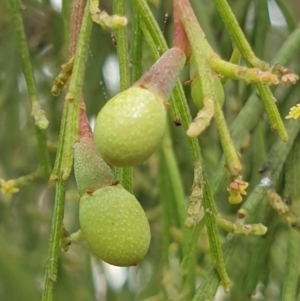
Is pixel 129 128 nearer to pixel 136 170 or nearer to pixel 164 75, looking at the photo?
pixel 164 75

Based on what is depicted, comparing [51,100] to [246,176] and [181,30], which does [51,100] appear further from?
A: [181,30]

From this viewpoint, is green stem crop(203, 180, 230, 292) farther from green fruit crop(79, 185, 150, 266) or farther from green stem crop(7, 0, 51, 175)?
green stem crop(7, 0, 51, 175)

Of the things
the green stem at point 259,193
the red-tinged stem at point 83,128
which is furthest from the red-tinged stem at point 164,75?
the green stem at point 259,193

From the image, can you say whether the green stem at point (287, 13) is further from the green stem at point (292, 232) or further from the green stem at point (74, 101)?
the green stem at point (74, 101)

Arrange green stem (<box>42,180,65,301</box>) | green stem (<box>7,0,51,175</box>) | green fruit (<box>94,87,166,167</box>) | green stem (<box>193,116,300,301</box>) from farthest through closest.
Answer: green stem (<box>7,0,51,175</box>), green stem (<box>193,116,300,301</box>), green stem (<box>42,180,65,301</box>), green fruit (<box>94,87,166,167</box>)

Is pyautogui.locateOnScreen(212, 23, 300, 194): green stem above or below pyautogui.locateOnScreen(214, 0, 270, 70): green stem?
below

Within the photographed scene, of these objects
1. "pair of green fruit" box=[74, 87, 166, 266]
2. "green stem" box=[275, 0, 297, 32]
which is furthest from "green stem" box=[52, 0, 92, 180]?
"green stem" box=[275, 0, 297, 32]

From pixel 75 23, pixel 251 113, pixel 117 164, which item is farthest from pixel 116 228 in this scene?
pixel 251 113
